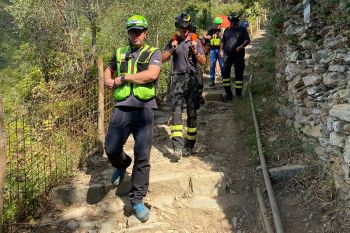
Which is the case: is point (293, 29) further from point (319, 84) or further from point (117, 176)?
point (117, 176)

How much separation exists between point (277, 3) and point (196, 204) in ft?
14.6

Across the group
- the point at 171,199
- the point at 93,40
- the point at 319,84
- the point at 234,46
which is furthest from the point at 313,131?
the point at 93,40

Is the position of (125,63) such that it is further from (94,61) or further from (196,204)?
(94,61)

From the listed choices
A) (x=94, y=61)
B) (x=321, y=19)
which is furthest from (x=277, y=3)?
(x=94, y=61)

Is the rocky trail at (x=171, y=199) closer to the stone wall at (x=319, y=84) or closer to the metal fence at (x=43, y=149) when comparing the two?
the metal fence at (x=43, y=149)

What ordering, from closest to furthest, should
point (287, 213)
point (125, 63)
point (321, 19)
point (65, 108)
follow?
point (287, 213) → point (125, 63) → point (321, 19) → point (65, 108)

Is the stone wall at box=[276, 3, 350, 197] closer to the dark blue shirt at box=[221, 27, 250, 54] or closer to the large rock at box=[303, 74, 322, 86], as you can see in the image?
the large rock at box=[303, 74, 322, 86]

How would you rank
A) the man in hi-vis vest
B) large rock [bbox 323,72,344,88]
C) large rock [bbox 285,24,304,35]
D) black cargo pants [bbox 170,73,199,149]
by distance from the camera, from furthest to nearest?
large rock [bbox 285,24,304,35]
black cargo pants [bbox 170,73,199,149]
large rock [bbox 323,72,344,88]
the man in hi-vis vest

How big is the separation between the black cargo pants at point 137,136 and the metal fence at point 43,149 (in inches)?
50.6

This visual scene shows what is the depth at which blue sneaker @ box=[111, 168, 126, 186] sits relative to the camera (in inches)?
202

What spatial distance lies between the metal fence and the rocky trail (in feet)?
0.69

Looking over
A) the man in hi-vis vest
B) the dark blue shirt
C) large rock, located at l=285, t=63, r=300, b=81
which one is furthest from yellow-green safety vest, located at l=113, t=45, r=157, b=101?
the dark blue shirt

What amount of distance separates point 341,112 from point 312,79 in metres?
1.57

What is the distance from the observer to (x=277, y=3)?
7.48 metres
